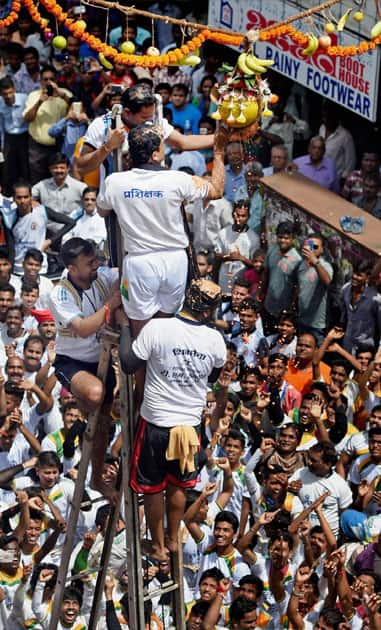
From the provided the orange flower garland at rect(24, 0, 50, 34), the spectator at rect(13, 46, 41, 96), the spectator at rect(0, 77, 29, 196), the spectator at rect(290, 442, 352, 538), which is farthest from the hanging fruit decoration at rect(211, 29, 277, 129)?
the spectator at rect(13, 46, 41, 96)

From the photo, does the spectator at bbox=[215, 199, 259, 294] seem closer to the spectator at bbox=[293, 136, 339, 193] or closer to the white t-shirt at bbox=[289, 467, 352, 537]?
the spectator at bbox=[293, 136, 339, 193]

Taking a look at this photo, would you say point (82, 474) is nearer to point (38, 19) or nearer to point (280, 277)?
point (38, 19)

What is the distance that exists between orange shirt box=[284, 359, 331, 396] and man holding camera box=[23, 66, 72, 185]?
16.3 feet

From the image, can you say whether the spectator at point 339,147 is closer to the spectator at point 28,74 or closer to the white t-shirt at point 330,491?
the spectator at point 28,74

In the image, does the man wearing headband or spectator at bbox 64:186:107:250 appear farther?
spectator at bbox 64:186:107:250

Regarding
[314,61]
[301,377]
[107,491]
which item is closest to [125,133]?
[107,491]

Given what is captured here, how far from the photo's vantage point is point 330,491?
1272cm

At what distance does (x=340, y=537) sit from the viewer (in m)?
12.6

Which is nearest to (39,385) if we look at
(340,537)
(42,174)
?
(340,537)

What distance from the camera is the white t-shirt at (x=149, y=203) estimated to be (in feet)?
28.9

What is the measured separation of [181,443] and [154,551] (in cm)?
86

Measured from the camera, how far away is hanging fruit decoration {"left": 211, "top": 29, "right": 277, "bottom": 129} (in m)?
8.98

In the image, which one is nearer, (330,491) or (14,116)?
(330,491)

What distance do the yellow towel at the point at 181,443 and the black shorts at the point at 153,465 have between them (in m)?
0.06
